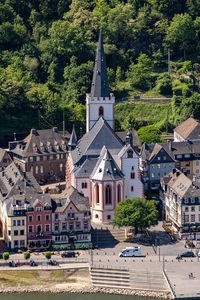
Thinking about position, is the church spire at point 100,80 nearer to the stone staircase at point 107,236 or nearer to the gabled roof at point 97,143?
the gabled roof at point 97,143

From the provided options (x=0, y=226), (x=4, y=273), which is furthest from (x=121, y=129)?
(x=4, y=273)

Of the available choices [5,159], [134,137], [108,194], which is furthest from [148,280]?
[134,137]

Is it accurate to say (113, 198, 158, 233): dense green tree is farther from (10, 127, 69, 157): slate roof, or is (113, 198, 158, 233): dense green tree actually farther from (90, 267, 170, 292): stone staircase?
(10, 127, 69, 157): slate roof

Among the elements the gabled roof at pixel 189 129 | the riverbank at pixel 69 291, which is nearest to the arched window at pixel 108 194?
the riverbank at pixel 69 291

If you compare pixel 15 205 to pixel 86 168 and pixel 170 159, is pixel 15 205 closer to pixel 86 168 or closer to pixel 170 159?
pixel 86 168

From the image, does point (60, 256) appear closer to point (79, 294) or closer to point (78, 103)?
point (79, 294)
